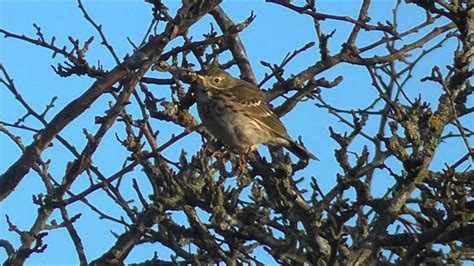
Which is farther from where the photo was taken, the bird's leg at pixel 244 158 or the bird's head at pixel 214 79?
the bird's head at pixel 214 79

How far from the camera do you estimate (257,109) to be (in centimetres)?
802

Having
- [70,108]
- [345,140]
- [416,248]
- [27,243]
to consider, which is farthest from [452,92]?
[27,243]

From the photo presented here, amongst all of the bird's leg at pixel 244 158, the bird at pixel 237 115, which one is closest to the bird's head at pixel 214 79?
the bird at pixel 237 115

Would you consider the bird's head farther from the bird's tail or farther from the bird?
the bird's tail

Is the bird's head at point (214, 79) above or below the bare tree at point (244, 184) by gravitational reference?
above

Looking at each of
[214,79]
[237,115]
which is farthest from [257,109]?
[214,79]

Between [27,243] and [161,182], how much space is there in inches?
32.4

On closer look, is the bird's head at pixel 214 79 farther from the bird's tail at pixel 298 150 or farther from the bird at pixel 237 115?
the bird's tail at pixel 298 150

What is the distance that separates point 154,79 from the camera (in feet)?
20.8

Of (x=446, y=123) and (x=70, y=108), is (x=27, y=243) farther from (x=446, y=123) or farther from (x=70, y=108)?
(x=446, y=123)

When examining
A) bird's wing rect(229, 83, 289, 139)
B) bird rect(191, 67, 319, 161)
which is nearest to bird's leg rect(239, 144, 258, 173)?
bird rect(191, 67, 319, 161)

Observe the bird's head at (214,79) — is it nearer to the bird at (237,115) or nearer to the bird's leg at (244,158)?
the bird at (237,115)

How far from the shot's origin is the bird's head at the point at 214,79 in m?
7.37

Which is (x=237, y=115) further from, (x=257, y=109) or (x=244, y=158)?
(x=244, y=158)
